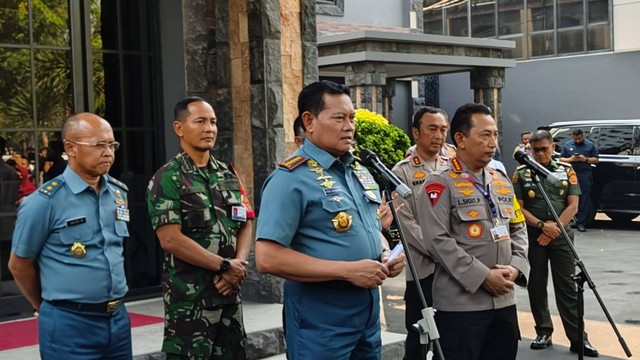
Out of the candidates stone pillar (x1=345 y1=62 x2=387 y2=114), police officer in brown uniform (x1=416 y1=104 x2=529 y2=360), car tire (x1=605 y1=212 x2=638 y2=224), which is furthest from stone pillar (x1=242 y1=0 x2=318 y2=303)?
car tire (x1=605 y1=212 x2=638 y2=224)

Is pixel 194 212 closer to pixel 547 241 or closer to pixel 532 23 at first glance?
pixel 547 241

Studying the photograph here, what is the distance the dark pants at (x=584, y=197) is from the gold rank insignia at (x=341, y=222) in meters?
13.0

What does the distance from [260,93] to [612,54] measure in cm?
1830

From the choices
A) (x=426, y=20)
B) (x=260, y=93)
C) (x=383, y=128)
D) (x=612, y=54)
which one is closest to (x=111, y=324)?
(x=260, y=93)

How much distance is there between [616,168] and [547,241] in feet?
30.4

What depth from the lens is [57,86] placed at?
25.3ft

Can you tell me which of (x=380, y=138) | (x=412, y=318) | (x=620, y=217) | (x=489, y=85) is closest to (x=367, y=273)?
(x=412, y=318)

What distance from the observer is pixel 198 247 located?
4.57m

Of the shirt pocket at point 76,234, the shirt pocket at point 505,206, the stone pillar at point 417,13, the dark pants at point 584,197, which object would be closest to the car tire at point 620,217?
the dark pants at point 584,197

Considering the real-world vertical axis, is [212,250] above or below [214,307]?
above

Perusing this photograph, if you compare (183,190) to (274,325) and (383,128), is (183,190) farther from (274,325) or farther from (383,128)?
(383,128)

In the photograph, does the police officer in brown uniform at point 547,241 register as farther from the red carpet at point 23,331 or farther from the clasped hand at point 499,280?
the red carpet at point 23,331

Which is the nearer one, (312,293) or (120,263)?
(312,293)

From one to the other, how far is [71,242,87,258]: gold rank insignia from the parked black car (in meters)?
13.4
